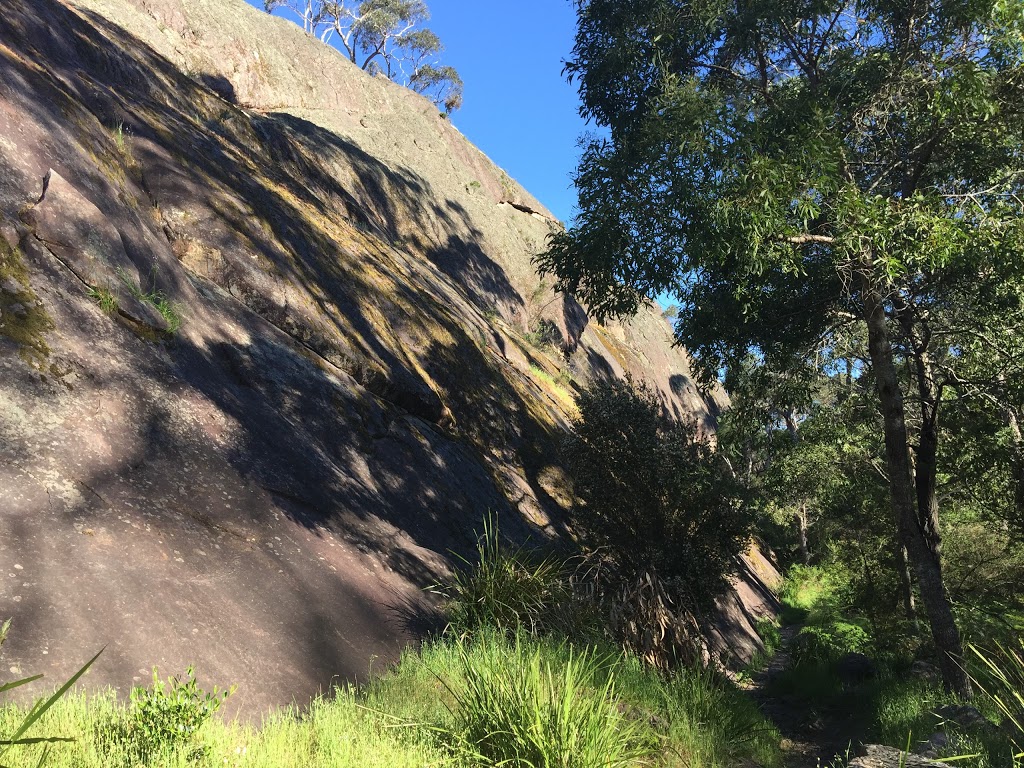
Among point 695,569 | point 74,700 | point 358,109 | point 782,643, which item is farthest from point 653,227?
point 358,109

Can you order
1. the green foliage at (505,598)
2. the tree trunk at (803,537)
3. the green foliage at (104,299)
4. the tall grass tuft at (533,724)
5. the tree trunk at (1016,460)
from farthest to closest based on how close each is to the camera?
the tree trunk at (803,537) → the tree trunk at (1016,460) → the green foliage at (505,598) → the green foliage at (104,299) → the tall grass tuft at (533,724)

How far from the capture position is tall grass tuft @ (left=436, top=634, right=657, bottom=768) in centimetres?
443

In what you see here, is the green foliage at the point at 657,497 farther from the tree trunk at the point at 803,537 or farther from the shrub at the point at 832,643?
the tree trunk at the point at 803,537

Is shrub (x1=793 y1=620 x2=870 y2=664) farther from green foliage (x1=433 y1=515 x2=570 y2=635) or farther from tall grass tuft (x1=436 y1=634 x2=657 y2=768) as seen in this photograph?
tall grass tuft (x1=436 y1=634 x2=657 y2=768)

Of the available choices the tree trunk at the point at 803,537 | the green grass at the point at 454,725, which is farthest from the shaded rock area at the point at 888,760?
the tree trunk at the point at 803,537

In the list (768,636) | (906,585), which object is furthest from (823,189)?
(768,636)

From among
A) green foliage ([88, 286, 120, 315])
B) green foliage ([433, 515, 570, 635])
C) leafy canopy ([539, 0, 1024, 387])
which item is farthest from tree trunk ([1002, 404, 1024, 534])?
green foliage ([88, 286, 120, 315])

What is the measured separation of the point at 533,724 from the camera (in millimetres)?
4445

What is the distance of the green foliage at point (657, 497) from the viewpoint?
34.5 feet

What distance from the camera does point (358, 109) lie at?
32.3 metres

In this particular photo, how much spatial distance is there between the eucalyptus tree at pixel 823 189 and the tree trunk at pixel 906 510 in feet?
0.10

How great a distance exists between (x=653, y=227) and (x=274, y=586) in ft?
21.5

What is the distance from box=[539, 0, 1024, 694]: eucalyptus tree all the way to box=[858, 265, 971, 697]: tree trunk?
0.10 ft

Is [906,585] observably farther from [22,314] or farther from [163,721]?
[22,314]
